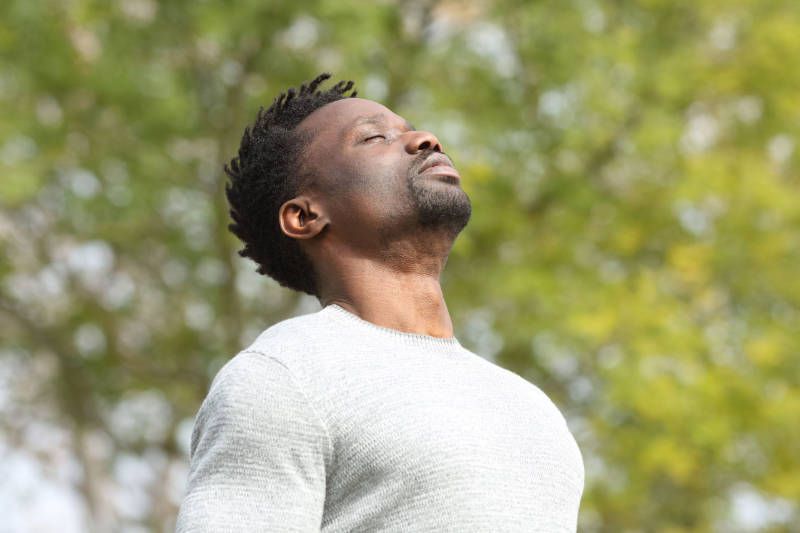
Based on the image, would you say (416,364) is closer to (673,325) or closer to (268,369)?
(268,369)

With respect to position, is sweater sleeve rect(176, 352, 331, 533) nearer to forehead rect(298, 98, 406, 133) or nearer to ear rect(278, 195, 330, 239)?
ear rect(278, 195, 330, 239)

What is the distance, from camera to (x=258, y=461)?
221 centimetres

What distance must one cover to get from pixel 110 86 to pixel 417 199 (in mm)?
8664

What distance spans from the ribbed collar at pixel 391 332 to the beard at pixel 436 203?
0.69 ft

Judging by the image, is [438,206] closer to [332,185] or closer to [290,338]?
[332,185]

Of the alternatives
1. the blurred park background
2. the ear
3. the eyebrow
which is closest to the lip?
the eyebrow

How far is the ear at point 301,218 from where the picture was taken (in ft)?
8.79

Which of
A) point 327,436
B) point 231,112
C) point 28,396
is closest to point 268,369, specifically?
point 327,436

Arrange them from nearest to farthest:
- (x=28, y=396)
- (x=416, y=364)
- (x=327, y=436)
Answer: (x=327, y=436) < (x=416, y=364) < (x=28, y=396)

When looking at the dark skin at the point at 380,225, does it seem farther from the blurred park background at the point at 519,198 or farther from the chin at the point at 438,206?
the blurred park background at the point at 519,198

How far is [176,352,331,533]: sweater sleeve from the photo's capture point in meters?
2.18

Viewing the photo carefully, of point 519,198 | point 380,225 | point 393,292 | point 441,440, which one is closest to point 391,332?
point 393,292

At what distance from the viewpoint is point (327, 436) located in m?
2.27

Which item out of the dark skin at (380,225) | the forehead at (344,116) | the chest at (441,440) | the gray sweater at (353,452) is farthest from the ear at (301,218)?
the chest at (441,440)
